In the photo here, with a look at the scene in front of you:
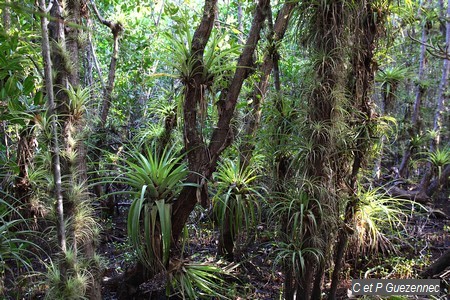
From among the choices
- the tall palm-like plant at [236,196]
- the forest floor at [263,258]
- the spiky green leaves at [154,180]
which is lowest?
the forest floor at [263,258]

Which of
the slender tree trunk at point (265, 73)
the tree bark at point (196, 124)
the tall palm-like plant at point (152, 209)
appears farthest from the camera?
the slender tree trunk at point (265, 73)

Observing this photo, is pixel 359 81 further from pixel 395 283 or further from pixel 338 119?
pixel 395 283

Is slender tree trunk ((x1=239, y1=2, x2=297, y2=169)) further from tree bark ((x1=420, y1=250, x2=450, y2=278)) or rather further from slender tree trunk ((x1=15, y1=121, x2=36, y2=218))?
tree bark ((x1=420, y1=250, x2=450, y2=278))

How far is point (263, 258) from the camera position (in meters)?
4.18

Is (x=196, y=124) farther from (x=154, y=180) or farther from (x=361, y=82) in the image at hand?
(x=361, y=82)

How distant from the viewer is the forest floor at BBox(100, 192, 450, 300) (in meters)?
3.54

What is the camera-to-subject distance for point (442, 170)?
19.2 ft

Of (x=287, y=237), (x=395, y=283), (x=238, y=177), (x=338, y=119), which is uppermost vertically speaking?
(x=338, y=119)

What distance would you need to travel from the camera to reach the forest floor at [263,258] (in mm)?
3545

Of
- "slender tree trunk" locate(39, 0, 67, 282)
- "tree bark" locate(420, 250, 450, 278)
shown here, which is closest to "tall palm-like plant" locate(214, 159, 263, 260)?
"slender tree trunk" locate(39, 0, 67, 282)

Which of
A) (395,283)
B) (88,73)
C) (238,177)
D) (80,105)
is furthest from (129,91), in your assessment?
(395,283)

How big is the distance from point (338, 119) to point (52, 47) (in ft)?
5.82

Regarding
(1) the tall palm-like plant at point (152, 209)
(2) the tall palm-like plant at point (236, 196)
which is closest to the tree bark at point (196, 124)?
(1) the tall palm-like plant at point (152, 209)

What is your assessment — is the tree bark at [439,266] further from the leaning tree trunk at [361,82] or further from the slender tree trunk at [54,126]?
the slender tree trunk at [54,126]
